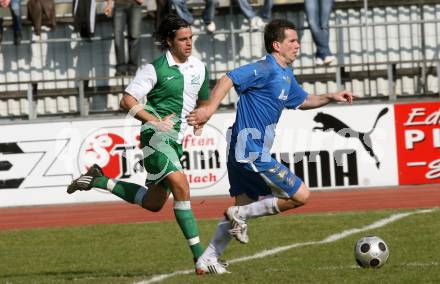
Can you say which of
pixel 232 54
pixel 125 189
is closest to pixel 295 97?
pixel 125 189

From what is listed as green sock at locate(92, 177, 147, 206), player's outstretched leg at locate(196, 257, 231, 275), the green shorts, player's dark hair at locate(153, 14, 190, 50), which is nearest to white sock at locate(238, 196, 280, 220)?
player's outstretched leg at locate(196, 257, 231, 275)

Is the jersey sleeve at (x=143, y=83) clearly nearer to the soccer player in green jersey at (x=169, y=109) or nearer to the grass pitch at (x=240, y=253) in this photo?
the soccer player in green jersey at (x=169, y=109)

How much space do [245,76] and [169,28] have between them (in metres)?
1.00

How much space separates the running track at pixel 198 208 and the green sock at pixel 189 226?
6174 millimetres

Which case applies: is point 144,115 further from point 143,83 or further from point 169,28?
point 169,28

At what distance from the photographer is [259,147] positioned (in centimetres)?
931

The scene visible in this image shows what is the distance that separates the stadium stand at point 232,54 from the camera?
68.1 feet

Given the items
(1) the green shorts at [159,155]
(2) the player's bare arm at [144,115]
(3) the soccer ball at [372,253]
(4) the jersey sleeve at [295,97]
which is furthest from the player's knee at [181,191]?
(3) the soccer ball at [372,253]

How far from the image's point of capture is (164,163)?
9633mm

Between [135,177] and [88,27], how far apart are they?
3.37 meters

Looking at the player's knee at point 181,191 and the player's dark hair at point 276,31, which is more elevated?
the player's dark hair at point 276,31

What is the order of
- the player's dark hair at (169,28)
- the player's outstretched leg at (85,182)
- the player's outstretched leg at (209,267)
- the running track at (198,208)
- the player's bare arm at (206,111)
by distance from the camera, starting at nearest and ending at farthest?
1. the player's bare arm at (206,111)
2. the player's outstretched leg at (209,267)
3. the player's dark hair at (169,28)
4. the player's outstretched leg at (85,182)
5. the running track at (198,208)

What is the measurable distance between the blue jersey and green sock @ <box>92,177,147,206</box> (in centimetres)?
131

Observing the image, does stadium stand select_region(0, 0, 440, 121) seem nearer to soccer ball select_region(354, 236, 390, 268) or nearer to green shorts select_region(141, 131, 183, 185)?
green shorts select_region(141, 131, 183, 185)
